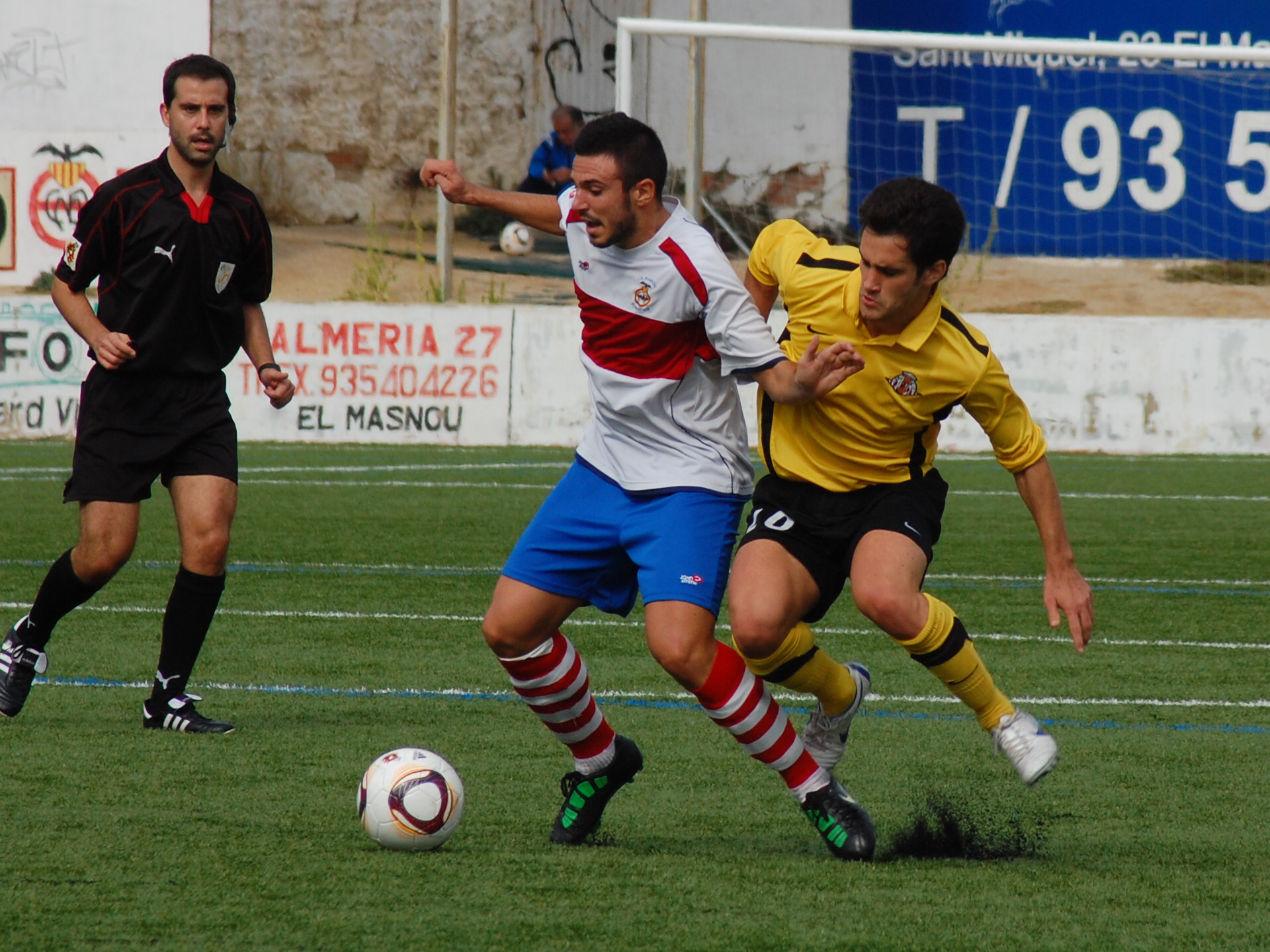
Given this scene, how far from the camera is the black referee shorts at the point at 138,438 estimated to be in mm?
5312

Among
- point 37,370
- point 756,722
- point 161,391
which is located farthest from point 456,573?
point 37,370

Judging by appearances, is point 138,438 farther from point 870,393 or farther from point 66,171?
point 66,171

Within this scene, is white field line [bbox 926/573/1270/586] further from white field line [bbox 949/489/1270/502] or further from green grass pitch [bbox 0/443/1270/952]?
white field line [bbox 949/489/1270/502]

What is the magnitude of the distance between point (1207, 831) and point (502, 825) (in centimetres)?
168

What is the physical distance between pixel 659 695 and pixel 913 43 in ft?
30.7

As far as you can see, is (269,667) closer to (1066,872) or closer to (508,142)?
(1066,872)

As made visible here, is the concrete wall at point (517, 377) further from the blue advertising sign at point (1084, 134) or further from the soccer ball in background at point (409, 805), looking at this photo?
the soccer ball in background at point (409, 805)

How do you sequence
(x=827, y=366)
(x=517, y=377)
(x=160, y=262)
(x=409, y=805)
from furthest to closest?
1. (x=517, y=377)
2. (x=160, y=262)
3. (x=827, y=366)
4. (x=409, y=805)

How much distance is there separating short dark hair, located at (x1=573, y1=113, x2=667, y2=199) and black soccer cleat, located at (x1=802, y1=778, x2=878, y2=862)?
1.49m

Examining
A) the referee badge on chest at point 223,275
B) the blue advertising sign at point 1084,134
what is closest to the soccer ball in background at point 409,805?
the referee badge on chest at point 223,275

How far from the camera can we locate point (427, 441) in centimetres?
1477

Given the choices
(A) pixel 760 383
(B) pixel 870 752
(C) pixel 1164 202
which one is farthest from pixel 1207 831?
(C) pixel 1164 202

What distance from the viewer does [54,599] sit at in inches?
214

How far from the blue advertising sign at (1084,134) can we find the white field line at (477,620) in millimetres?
16456
